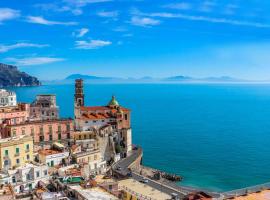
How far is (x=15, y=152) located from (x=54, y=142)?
1938cm

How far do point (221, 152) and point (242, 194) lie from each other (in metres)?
78.3

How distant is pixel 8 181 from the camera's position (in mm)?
51125

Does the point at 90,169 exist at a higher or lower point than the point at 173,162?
higher

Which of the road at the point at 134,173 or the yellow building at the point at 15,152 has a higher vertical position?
the yellow building at the point at 15,152

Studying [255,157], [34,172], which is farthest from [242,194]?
[255,157]

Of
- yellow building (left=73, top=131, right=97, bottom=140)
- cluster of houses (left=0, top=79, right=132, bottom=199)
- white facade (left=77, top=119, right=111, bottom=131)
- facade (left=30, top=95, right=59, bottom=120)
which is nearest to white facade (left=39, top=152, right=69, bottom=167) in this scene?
cluster of houses (left=0, top=79, right=132, bottom=199)

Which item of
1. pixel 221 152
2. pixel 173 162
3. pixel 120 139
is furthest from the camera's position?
pixel 221 152

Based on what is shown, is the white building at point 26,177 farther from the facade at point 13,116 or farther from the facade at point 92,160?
the facade at point 13,116

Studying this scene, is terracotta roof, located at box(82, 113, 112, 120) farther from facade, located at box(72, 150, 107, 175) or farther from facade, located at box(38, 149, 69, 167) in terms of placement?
facade, located at box(38, 149, 69, 167)

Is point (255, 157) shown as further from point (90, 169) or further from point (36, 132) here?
point (36, 132)

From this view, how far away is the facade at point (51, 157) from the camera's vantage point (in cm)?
6412

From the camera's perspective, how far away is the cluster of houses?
5397 cm

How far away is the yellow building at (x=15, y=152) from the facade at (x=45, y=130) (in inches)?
486

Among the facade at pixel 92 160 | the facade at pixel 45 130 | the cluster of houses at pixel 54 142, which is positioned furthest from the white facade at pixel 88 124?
the facade at pixel 92 160
